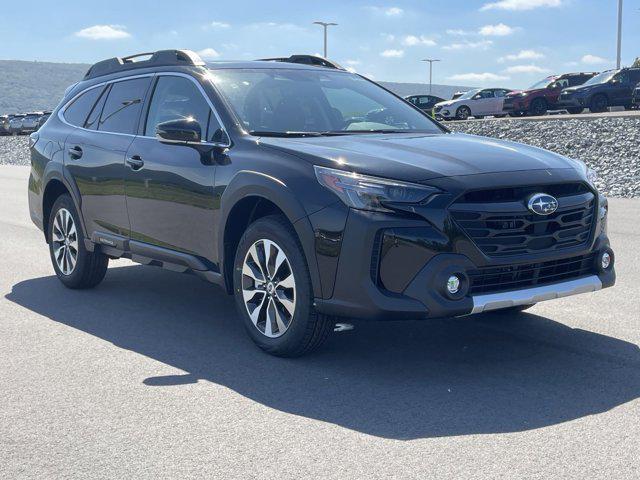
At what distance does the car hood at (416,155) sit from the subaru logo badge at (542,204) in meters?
0.21

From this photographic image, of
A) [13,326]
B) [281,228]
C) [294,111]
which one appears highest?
[294,111]

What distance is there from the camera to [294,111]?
6.64m

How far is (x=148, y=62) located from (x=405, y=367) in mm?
3347

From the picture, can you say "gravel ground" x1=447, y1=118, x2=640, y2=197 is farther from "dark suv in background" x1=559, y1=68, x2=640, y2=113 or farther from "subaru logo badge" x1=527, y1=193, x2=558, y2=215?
"subaru logo badge" x1=527, y1=193, x2=558, y2=215

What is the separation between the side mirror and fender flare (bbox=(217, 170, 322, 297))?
50 centimetres

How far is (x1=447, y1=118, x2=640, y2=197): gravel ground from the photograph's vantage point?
62.7 feet

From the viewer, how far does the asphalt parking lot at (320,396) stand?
4.16 meters

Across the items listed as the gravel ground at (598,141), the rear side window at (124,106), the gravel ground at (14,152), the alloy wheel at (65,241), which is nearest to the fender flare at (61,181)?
the alloy wheel at (65,241)

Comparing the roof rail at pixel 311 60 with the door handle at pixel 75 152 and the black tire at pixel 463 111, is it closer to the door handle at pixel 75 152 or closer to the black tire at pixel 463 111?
the door handle at pixel 75 152

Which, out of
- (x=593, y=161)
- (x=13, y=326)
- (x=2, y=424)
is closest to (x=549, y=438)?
(x=2, y=424)

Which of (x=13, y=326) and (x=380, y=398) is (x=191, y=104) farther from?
(x=380, y=398)

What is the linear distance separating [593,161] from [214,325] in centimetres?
1652

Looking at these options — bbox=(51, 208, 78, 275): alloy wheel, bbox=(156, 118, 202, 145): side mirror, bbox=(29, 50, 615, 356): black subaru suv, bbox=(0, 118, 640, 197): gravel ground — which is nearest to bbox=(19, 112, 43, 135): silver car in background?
bbox=(0, 118, 640, 197): gravel ground

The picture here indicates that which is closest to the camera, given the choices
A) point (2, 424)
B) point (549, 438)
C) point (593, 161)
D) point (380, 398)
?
point (549, 438)
